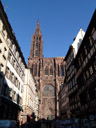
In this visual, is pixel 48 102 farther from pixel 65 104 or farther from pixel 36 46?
pixel 36 46

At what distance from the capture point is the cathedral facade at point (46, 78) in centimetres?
5057

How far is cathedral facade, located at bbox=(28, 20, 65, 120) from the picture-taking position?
166ft

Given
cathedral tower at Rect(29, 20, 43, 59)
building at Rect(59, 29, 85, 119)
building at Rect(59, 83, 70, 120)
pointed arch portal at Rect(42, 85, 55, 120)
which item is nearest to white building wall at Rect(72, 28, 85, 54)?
building at Rect(59, 29, 85, 119)

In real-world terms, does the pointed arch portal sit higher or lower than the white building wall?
lower

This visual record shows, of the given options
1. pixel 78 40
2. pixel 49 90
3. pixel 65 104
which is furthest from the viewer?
pixel 49 90

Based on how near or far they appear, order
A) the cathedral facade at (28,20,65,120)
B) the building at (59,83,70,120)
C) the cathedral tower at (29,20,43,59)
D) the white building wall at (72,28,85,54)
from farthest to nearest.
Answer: the cathedral tower at (29,20,43,59) → the cathedral facade at (28,20,65,120) → the building at (59,83,70,120) → the white building wall at (72,28,85,54)

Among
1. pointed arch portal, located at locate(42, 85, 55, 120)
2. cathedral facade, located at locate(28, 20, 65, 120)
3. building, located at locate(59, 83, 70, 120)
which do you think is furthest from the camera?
cathedral facade, located at locate(28, 20, 65, 120)

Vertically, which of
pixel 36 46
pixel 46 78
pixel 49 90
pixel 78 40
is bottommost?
pixel 49 90

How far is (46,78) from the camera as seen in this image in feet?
186

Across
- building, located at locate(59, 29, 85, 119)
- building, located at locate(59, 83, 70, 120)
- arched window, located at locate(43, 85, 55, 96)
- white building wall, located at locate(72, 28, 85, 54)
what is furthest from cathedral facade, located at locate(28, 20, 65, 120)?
white building wall, located at locate(72, 28, 85, 54)

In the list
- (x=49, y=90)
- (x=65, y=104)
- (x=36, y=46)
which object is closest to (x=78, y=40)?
(x=65, y=104)

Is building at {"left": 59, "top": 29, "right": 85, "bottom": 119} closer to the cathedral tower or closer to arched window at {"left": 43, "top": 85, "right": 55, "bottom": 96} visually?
arched window at {"left": 43, "top": 85, "right": 55, "bottom": 96}

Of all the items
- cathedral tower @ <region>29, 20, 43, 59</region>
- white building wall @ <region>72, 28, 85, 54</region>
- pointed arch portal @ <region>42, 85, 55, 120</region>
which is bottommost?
pointed arch portal @ <region>42, 85, 55, 120</region>

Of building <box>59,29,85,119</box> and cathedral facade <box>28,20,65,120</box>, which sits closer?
building <box>59,29,85,119</box>
